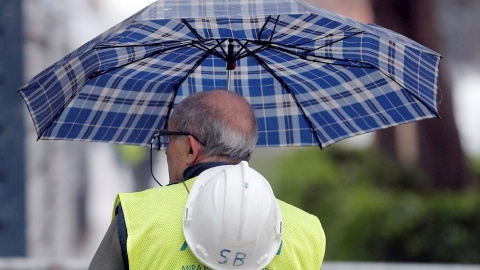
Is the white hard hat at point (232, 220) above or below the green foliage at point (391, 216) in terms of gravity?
above

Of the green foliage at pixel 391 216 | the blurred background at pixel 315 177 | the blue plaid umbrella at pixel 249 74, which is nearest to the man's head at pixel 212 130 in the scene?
the blue plaid umbrella at pixel 249 74

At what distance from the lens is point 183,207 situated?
2.61m

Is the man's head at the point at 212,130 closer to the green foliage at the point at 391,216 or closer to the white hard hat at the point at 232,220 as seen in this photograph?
the white hard hat at the point at 232,220

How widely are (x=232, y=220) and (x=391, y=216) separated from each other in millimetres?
6195

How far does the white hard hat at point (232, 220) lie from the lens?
8.05 ft

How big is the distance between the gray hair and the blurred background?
131 inches

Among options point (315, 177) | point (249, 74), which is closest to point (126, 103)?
point (249, 74)

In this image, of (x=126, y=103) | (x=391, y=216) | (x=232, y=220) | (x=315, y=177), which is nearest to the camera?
(x=232, y=220)

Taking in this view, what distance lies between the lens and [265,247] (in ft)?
8.32

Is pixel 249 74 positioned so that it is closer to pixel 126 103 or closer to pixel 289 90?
pixel 289 90

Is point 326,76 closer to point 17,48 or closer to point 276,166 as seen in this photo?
point 17,48

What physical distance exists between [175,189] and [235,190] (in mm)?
282

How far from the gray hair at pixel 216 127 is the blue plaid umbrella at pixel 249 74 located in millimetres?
302

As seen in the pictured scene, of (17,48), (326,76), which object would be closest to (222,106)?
(326,76)
